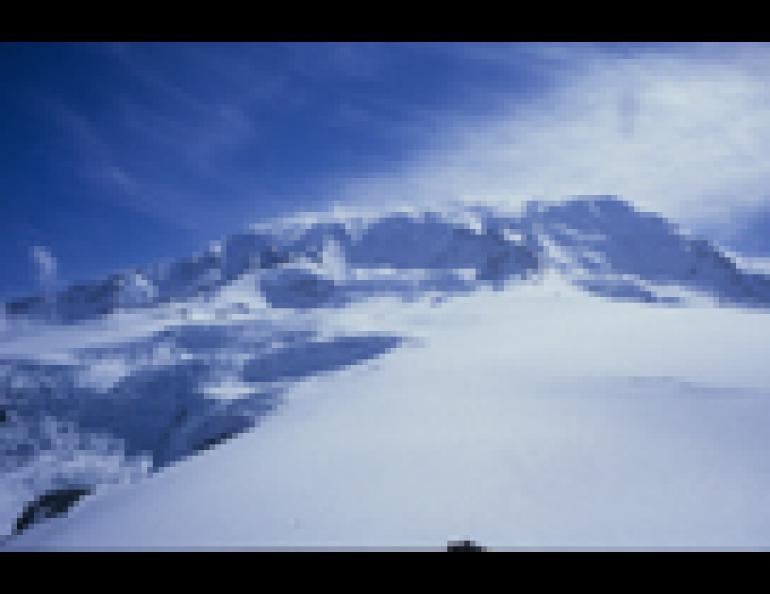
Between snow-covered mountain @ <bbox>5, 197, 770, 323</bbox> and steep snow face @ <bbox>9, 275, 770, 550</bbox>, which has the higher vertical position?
snow-covered mountain @ <bbox>5, 197, 770, 323</bbox>

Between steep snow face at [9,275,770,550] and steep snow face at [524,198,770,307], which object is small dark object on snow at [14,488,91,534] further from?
steep snow face at [524,198,770,307]

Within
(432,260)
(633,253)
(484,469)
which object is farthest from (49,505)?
(633,253)

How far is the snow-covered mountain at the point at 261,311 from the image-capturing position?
2231cm

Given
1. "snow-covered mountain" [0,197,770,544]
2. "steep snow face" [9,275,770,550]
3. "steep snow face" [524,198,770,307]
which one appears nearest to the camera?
"steep snow face" [9,275,770,550]

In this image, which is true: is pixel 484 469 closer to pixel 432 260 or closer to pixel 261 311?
pixel 261 311

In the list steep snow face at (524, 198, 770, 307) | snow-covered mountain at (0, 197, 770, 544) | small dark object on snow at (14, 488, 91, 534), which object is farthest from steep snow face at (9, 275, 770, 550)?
A: steep snow face at (524, 198, 770, 307)

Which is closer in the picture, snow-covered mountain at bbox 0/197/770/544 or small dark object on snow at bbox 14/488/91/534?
small dark object on snow at bbox 14/488/91/534

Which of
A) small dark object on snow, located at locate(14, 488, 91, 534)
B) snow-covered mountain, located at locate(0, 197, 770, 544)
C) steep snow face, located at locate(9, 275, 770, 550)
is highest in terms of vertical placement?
snow-covered mountain, located at locate(0, 197, 770, 544)

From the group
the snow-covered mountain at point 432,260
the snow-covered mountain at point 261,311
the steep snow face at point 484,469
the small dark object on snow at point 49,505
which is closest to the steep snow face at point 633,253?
the snow-covered mountain at point 432,260

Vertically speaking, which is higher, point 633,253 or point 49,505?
point 633,253

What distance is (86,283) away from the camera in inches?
2522

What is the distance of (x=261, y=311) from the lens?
41625 millimetres

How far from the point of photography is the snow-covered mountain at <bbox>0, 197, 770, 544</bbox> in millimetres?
22312

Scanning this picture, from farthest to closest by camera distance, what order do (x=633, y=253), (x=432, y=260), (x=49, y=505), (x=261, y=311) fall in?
1. (x=633, y=253)
2. (x=432, y=260)
3. (x=261, y=311)
4. (x=49, y=505)
